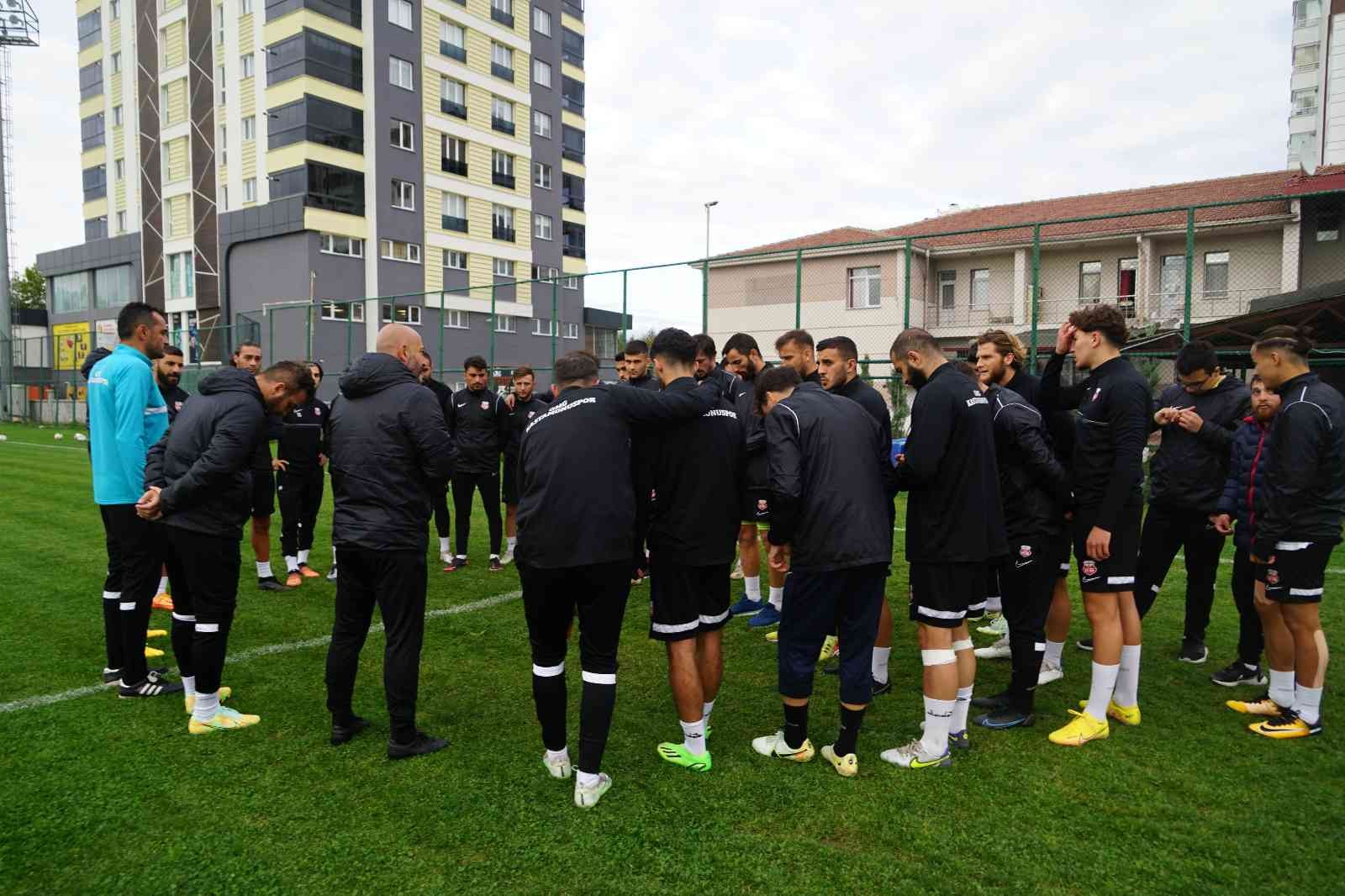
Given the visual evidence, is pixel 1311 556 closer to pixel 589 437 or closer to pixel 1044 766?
pixel 1044 766

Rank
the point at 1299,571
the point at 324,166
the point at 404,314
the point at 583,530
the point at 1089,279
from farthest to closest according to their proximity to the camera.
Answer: the point at 324,166
the point at 404,314
the point at 1089,279
the point at 1299,571
the point at 583,530

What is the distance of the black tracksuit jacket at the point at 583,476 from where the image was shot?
3.43 meters

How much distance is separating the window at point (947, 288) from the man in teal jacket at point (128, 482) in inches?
859

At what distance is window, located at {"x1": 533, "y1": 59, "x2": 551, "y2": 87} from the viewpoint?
4150 cm

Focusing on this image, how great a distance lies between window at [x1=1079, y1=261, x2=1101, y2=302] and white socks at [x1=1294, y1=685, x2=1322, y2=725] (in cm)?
2219

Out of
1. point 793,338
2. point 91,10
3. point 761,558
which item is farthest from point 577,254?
point 793,338

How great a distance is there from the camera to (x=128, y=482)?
469cm

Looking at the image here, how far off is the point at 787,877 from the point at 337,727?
2383 mm

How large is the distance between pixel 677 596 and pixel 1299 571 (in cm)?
318

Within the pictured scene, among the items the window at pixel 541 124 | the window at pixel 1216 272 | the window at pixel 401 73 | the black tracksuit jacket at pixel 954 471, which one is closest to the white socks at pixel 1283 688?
the black tracksuit jacket at pixel 954 471

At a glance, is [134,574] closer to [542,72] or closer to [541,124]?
[541,124]

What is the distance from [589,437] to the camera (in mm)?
3484

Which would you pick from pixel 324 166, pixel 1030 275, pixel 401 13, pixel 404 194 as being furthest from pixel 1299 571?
pixel 401 13

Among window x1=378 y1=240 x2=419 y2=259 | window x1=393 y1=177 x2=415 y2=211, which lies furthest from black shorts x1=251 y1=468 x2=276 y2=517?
window x1=393 y1=177 x2=415 y2=211
